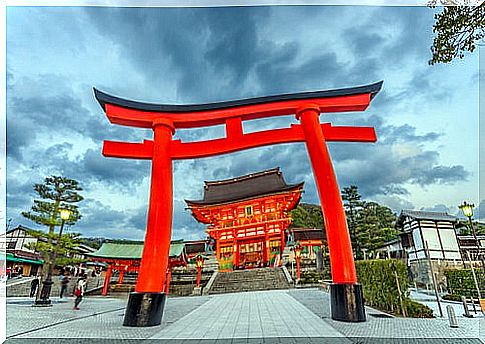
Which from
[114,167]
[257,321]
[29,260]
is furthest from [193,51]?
[29,260]

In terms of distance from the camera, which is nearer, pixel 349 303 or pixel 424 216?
pixel 349 303

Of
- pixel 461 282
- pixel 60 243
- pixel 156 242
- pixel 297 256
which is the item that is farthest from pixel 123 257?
pixel 461 282

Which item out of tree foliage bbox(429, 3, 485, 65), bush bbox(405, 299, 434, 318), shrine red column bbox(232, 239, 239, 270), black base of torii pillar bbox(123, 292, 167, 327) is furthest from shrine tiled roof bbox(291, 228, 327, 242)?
tree foliage bbox(429, 3, 485, 65)

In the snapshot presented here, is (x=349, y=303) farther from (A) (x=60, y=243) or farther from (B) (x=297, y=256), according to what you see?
(B) (x=297, y=256)

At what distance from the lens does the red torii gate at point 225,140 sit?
543 centimetres

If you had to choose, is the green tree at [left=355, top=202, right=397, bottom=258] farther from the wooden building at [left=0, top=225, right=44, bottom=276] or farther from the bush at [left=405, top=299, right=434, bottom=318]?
the wooden building at [left=0, top=225, right=44, bottom=276]

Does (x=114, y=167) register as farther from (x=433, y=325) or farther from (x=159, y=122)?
A: (x=433, y=325)

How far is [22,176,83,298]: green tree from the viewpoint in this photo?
1266 centimetres

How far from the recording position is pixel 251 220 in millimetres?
20781

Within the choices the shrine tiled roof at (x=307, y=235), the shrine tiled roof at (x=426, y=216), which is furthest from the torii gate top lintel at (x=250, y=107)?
the shrine tiled roof at (x=426, y=216)

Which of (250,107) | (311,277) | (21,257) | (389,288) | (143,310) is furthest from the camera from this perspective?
(21,257)

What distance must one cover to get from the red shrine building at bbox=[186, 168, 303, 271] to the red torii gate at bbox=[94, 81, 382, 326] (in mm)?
12450

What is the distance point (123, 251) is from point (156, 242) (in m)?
12.9

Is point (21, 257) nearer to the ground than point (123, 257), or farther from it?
farther from it
